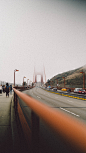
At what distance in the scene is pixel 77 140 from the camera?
2.81 ft

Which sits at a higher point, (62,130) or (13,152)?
(62,130)

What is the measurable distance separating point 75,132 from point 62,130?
13cm

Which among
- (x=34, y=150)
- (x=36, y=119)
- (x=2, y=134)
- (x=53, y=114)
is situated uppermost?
(x=53, y=114)

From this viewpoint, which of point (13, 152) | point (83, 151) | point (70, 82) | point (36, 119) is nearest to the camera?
point (83, 151)

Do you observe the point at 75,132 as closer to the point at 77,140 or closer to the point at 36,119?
the point at 77,140

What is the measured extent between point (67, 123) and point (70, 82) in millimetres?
155026

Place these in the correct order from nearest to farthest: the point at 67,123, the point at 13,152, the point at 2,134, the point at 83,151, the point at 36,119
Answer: the point at 83,151
the point at 67,123
the point at 36,119
the point at 13,152
the point at 2,134

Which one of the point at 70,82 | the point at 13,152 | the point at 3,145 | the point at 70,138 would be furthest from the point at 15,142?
the point at 70,82

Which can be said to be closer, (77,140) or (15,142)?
(77,140)

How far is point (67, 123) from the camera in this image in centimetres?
98

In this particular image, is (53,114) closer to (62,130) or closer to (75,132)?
(62,130)

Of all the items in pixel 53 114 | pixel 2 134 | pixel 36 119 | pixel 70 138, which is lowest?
pixel 2 134

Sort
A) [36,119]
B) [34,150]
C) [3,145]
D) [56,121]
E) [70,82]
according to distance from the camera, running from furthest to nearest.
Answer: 1. [70,82]
2. [3,145]
3. [36,119]
4. [34,150]
5. [56,121]

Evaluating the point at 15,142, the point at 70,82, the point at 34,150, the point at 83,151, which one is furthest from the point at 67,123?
the point at 70,82
